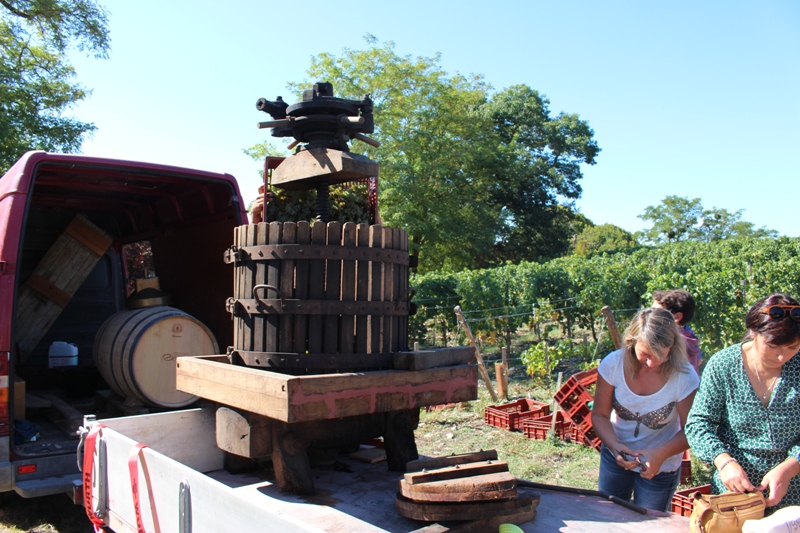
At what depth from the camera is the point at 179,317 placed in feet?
17.3

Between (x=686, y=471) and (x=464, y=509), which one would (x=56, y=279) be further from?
(x=686, y=471)

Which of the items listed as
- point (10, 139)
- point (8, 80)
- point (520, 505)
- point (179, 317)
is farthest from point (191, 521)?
point (8, 80)

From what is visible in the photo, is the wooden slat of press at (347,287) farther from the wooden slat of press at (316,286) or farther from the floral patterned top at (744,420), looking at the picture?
the floral patterned top at (744,420)

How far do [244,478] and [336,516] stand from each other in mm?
1068

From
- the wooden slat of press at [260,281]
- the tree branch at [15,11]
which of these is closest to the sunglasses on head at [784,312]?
the wooden slat of press at [260,281]

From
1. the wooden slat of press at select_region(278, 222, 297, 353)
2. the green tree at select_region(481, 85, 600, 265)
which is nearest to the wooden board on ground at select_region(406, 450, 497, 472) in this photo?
the wooden slat of press at select_region(278, 222, 297, 353)

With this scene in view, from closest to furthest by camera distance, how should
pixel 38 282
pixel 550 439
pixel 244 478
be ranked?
pixel 244 478
pixel 38 282
pixel 550 439

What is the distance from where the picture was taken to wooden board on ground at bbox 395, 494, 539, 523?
8.87 ft

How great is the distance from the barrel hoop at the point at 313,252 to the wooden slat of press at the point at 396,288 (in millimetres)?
83

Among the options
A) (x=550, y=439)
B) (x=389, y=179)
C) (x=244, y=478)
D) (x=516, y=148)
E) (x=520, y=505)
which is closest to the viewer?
(x=520, y=505)

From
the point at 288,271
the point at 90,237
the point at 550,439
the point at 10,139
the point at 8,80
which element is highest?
the point at 8,80

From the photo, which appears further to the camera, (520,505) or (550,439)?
(550,439)

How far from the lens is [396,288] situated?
3.54m

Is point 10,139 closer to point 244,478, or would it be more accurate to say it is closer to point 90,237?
point 90,237
